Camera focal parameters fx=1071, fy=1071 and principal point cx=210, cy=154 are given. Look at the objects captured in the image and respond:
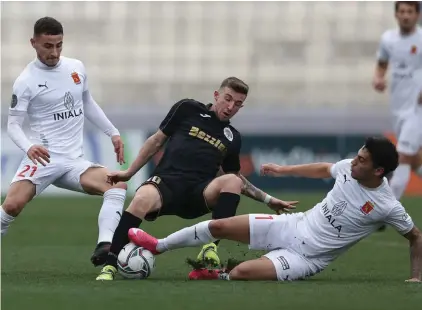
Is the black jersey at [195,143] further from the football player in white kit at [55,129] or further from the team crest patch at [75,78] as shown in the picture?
the team crest patch at [75,78]

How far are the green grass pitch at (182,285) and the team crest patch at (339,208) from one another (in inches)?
18.7

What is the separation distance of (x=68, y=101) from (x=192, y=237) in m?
1.87

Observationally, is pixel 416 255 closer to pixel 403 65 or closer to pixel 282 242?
pixel 282 242

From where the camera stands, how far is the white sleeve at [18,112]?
8094mm

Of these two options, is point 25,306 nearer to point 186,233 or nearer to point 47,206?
point 186,233

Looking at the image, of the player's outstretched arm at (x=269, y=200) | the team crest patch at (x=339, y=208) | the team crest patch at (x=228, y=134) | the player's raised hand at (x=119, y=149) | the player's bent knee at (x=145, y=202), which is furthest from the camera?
the player's raised hand at (x=119, y=149)

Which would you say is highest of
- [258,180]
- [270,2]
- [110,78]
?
[270,2]

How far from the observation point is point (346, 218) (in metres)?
7.29

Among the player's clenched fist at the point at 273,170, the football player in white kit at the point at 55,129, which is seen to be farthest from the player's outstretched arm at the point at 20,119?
the player's clenched fist at the point at 273,170

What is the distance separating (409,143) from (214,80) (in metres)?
11.2

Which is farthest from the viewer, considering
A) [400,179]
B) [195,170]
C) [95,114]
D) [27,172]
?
[400,179]

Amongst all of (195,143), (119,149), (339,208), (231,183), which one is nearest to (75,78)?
(119,149)

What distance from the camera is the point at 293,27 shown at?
23953 millimetres

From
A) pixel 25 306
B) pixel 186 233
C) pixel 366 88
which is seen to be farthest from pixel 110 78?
pixel 25 306
